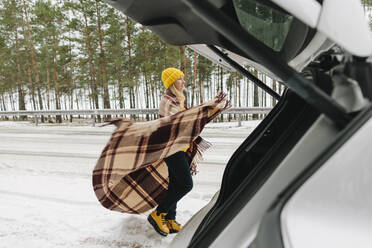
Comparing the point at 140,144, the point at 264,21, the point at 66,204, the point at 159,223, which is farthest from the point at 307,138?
the point at 66,204

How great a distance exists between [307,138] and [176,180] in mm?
1971

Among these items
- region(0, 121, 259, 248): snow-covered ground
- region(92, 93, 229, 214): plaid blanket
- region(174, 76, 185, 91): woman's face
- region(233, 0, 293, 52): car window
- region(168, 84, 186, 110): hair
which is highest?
region(233, 0, 293, 52): car window

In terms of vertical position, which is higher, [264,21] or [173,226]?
[264,21]

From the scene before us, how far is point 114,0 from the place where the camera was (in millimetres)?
944

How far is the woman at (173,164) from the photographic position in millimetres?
2570

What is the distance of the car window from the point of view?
0.84m

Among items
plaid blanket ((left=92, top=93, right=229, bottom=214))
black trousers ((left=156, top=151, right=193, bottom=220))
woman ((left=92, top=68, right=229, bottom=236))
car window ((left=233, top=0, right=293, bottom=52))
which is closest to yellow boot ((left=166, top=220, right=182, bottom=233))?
woman ((left=92, top=68, right=229, bottom=236))

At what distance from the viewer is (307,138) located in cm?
81

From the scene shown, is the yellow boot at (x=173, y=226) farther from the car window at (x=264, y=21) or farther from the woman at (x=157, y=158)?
the car window at (x=264, y=21)

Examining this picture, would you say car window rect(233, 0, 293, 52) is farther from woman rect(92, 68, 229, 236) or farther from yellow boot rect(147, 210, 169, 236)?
yellow boot rect(147, 210, 169, 236)

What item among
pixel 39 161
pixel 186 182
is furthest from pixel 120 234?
pixel 39 161

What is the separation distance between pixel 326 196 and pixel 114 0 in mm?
875

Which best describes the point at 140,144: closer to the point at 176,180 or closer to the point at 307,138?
the point at 176,180

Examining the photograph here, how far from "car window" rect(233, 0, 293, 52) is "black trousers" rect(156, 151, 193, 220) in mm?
1788
